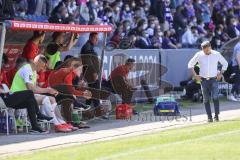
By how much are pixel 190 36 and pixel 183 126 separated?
1382 centimetres

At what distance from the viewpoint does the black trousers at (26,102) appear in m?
17.2

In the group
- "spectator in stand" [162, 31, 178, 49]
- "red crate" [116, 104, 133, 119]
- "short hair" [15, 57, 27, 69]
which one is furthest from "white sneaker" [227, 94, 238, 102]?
"short hair" [15, 57, 27, 69]

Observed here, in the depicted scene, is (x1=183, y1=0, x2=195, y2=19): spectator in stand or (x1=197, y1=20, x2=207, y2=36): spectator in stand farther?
(x1=183, y1=0, x2=195, y2=19): spectator in stand

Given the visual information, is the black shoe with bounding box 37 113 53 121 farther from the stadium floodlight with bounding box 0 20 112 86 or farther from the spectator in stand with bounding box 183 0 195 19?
the spectator in stand with bounding box 183 0 195 19

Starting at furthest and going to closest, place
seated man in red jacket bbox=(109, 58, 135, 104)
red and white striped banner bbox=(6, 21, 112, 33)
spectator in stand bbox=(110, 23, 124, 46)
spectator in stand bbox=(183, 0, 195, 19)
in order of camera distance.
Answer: spectator in stand bbox=(183, 0, 195, 19) < spectator in stand bbox=(110, 23, 124, 46) < seated man in red jacket bbox=(109, 58, 135, 104) < red and white striped banner bbox=(6, 21, 112, 33)

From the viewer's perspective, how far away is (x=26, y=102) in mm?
17250

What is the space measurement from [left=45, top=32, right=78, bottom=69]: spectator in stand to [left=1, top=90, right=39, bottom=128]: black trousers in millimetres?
2518

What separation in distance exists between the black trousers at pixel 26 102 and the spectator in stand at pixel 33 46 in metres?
1.90

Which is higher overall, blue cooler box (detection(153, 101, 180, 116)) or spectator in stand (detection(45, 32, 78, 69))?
spectator in stand (detection(45, 32, 78, 69))

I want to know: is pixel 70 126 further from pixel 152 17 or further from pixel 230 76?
pixel 152 17

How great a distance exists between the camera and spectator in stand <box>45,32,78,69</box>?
65.8ft

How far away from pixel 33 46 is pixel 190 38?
541 inches

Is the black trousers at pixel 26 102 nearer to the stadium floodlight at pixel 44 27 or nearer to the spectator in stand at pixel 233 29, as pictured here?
the stadium floodlight at pixel 44 27

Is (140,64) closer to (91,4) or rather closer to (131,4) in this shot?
(91,4)
